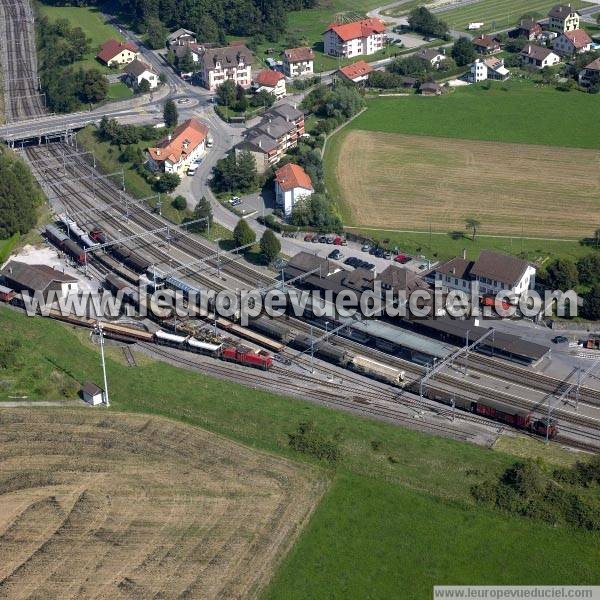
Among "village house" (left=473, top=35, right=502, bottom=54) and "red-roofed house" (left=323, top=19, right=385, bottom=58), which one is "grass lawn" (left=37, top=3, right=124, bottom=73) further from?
"village house" (left=473, top=35, right=502, bottom=54)

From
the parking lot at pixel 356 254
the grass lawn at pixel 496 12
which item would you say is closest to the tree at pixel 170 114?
the parking lot at pixel 356 254

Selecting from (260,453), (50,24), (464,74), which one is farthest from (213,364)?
(50,24)

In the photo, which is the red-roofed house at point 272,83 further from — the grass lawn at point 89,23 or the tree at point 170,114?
the grass lawn at point 89,23

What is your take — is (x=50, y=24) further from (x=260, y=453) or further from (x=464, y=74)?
(x=260, y=453)

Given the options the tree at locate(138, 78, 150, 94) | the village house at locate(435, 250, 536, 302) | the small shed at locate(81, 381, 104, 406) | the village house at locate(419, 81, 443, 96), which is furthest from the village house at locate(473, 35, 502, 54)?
the small shed at locate(81, 381, 104, 406)

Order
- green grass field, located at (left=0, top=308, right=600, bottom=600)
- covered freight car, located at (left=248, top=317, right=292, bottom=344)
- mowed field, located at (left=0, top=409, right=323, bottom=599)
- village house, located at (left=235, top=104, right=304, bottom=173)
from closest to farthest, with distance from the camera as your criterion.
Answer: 1. mowed field, located at (left=0, top=409, right=323, bottom=599)
2. green grass field, located at (left=0, top=308, right=600, bottom=600)
3. covered freight car, located at (left=248, top=317, right=292, bottom=344)
4. village house, located at (left=235, top=104, right=304, bottom=173)

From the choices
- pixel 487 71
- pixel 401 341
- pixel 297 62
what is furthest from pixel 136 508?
pixel 487 71

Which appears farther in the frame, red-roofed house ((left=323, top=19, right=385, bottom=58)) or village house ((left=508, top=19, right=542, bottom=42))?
village house ((left=508, top=19, right=542, bottom=42))

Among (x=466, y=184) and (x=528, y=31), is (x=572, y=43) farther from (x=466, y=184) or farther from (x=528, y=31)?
(x=466, y=184)
